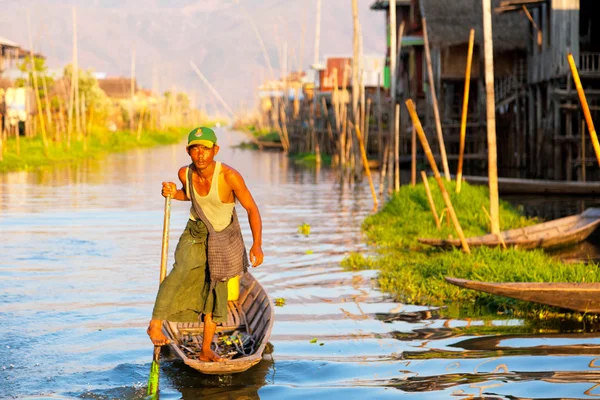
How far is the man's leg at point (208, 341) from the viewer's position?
681 cm

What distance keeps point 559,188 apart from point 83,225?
8.98 metres

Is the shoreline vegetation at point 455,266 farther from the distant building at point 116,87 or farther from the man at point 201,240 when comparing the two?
the distant building at point 116,87

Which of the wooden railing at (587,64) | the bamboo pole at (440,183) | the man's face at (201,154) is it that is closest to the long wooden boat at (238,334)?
the man's face at (201,154)

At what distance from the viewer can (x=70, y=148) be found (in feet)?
123

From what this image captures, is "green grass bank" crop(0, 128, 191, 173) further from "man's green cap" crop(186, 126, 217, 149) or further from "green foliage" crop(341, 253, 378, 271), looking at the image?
"man's green cap" crop(186, 126, 217, 149)

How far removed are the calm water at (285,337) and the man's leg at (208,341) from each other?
0.50 ft

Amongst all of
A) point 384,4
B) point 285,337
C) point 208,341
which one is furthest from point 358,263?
point 384,4

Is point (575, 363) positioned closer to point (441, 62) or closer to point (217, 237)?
point (217, 237)

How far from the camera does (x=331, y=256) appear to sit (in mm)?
12562

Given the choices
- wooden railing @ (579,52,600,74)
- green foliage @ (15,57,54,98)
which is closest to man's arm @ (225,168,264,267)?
wooden railing @ (579,52,600,74)

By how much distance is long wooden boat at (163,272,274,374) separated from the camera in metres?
6.61

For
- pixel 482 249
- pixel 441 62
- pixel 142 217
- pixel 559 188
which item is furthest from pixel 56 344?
pixel 441 62

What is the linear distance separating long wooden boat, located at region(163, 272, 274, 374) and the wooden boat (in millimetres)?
3659

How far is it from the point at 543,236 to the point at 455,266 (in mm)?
2184
